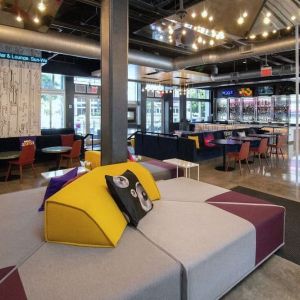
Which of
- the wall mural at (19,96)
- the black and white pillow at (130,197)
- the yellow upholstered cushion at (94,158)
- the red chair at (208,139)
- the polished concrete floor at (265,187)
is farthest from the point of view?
the red chair at (208,139)

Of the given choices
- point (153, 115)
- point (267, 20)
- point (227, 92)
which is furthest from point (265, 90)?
point (267, 20)

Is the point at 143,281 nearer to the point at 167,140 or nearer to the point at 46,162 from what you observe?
the point at 167,140

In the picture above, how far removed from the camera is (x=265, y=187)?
516 cm

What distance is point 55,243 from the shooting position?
1.92 metres

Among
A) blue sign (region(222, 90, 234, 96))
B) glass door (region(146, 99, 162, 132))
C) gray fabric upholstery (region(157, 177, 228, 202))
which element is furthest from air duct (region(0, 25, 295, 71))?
blue sign (region(222, 90, 234, 96))

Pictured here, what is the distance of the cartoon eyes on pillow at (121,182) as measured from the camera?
7.75 ft

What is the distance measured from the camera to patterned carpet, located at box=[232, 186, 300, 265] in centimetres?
268

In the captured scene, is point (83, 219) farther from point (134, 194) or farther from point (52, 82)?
point (52, 82)

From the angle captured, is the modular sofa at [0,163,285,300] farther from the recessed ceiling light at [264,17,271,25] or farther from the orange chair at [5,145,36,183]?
the recessed ceiling light at [264,17,271,25]

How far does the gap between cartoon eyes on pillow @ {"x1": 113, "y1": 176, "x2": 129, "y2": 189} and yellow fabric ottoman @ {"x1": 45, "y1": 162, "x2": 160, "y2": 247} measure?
20 centimetres

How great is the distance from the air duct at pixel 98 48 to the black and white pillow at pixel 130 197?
3.86 m

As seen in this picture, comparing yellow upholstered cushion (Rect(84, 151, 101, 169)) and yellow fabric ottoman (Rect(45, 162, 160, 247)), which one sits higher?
yellow upholstered cushion (Rect(84, 151, 101, 169))

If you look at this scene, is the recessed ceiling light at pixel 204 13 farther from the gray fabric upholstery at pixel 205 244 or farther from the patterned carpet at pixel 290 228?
the patterned carpet at pixel 290 228

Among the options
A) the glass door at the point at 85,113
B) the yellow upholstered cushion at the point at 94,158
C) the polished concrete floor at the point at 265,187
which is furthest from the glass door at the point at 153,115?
the yellow upholstered cushion at the point at 94,158
